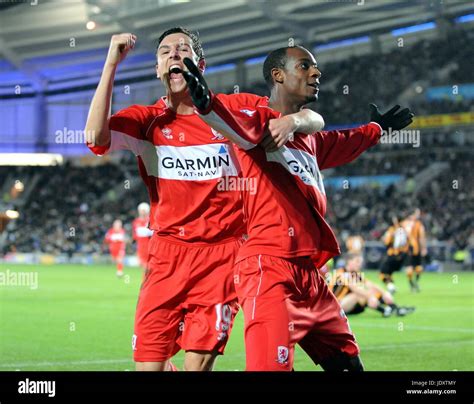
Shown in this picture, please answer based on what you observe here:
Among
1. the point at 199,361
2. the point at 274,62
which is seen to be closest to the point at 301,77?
the point at 274,62

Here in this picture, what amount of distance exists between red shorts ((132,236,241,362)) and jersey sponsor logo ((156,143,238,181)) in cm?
41

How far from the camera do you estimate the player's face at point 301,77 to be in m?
4.88

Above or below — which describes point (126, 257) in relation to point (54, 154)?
below

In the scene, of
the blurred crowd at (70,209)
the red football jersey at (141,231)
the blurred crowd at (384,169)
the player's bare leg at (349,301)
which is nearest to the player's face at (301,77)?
the player's bare leg at (349,301)

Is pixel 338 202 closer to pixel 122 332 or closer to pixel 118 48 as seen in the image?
pixel 122 332

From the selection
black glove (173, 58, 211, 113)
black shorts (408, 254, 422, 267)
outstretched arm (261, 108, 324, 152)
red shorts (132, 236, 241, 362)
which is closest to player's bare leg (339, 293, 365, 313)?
black shorts (408, 254, 422, 267)

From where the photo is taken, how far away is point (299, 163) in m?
4.79

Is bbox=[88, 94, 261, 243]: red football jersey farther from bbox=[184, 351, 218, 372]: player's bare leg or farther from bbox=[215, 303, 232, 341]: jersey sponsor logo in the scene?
bbox=[184, 351, 218, 372]: player's bare leg

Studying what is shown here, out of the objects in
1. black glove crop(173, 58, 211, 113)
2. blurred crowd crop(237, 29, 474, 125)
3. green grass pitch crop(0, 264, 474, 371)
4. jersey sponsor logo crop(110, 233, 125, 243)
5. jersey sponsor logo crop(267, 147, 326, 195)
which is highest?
blurred crowd crop(237, 29, 474, 125)

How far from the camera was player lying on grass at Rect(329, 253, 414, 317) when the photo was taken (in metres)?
13.2
